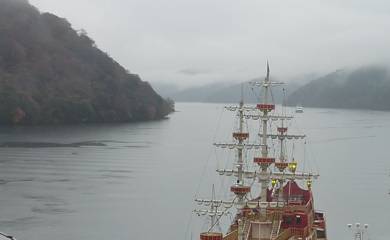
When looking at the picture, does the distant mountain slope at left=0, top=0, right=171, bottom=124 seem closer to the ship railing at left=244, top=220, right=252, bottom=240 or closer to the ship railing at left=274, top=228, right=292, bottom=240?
the ship railing at left=244, top=220, right=252, bottom=240

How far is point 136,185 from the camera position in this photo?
2611 inches

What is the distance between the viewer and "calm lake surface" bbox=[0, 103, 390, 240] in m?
46.8

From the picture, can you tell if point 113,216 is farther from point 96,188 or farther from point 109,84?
point 109,84

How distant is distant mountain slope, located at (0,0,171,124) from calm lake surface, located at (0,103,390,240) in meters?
21.3

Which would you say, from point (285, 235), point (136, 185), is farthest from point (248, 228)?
point (136, 185)

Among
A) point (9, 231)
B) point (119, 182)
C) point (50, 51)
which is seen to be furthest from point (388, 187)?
point (50, 51)

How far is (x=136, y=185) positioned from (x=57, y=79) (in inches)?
3758

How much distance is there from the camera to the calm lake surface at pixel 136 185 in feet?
153

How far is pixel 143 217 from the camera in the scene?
165ft

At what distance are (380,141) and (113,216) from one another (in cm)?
8173

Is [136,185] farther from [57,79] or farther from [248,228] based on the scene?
[57,79]

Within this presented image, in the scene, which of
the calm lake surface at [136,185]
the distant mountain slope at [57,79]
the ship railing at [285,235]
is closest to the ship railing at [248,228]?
the ship railing at [285,235]

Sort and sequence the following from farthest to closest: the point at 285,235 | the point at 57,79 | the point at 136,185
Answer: the point at 57,79 < the point at 136,185 < the point at 285,235

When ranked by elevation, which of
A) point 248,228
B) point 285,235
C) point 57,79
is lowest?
point 285,235
